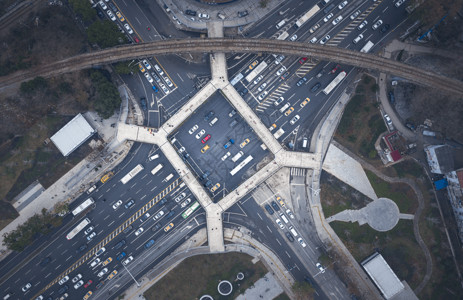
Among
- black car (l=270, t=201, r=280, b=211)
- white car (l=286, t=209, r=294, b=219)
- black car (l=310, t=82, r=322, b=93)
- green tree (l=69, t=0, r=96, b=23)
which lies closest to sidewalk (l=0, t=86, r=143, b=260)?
green tree (l=69, t=0, r=96, b=23)

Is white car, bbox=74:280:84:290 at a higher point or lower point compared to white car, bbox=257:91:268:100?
lower

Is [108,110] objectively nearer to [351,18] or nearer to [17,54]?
[17,54]

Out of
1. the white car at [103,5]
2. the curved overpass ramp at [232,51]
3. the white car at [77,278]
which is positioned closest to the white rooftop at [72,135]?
the curved overpass ramp at [232,51]

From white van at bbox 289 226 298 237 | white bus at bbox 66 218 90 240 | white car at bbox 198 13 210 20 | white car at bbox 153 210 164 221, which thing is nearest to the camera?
white bus at bbox 66 218 90 240

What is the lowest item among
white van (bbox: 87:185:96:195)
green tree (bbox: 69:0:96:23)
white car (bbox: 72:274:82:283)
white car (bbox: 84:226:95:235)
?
white car (bbox: 72:274:82:283)

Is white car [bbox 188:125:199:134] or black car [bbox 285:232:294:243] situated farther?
white car [bbox 188:125:199:134]

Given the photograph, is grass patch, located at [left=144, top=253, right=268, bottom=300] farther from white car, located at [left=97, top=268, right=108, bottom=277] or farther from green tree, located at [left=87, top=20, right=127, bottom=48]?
green tree, located at [left=87, top=20, right=127, bottom=48]
